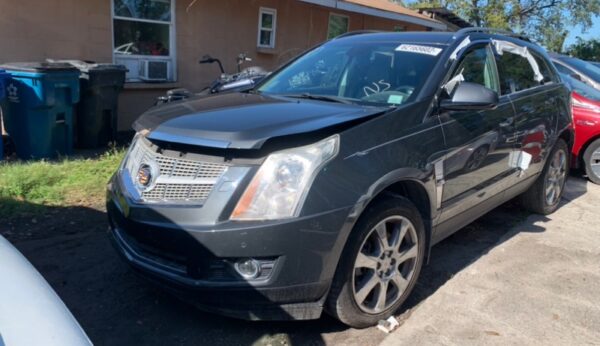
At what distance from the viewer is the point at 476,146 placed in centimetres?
372

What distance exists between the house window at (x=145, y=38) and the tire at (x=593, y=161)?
682 cm

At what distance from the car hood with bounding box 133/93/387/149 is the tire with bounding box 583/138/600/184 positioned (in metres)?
5.05

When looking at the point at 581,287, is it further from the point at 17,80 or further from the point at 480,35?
the point at 17,80

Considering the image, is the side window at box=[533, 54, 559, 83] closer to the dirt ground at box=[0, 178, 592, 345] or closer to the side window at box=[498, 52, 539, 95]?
the side window at box=[498, 52, 539, 95]

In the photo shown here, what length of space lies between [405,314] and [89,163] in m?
4.42

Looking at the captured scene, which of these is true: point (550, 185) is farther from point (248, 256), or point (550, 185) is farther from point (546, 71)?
point (248, 256)

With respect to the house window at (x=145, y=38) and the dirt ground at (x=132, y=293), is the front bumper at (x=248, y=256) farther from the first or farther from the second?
the house window at (x=145, y=38)

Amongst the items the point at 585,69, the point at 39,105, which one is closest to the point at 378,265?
the point at 39,105

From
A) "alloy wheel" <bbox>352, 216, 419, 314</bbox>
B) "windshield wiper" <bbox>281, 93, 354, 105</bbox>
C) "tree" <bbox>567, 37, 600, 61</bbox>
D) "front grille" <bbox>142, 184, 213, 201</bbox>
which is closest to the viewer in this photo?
"front grille" <bbox>142, 184, 213, 201</bbox>

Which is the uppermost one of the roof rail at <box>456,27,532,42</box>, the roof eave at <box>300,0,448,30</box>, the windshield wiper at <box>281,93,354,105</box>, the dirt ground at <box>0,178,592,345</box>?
the roof eave at <box>300,0,448,30</box>

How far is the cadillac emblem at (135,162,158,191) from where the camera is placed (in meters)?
2.86

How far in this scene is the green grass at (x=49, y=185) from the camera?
482 centimetres

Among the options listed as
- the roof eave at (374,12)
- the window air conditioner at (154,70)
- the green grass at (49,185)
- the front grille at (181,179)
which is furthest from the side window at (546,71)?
the window air conditioner at (154,70)

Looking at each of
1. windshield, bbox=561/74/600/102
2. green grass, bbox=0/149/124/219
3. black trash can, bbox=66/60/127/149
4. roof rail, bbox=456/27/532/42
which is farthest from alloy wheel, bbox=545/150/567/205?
black trash can, bbox=66/60/127/149
